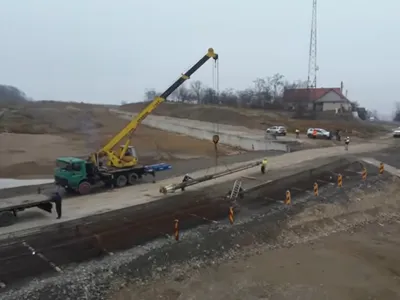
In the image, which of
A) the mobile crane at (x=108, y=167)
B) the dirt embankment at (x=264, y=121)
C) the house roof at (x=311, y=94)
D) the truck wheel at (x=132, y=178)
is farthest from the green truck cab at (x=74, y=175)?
the house roof at (x=311, y=94)

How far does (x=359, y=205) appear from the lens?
17781 mm

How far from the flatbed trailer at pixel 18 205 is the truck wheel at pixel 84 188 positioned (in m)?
4.10

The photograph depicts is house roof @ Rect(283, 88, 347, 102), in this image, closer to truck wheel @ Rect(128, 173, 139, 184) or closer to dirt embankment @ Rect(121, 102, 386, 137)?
dirt embankment @ Rect(121, 102, 386, 137)

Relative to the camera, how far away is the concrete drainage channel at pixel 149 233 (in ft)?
36.3

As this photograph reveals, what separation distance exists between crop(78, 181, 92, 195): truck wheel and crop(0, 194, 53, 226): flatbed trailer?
13.5 ft

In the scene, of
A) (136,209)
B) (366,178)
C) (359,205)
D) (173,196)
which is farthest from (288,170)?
(136,209)

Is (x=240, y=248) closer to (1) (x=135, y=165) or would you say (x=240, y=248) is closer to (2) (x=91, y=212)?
(2) (x=91, y=212)

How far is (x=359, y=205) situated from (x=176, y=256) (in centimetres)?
997

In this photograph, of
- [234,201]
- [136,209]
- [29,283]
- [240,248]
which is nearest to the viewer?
[29,283]

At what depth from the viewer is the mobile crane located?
63.4 feet

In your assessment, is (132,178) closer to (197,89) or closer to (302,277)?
(302,277)

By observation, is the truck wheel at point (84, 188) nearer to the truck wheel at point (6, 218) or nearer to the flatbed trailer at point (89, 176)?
the flatbed trailer at point (89, 176)

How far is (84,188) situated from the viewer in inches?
762

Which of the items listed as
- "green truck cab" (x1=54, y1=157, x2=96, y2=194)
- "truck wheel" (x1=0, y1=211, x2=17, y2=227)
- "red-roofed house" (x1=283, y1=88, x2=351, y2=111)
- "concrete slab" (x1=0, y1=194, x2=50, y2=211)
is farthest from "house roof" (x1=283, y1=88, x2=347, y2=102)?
"truck wheel" (x1=0, y1=211, x2=17, y2=227)
